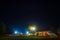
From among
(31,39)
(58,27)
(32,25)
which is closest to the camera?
(31,39)

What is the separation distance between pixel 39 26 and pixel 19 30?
376 centimetres

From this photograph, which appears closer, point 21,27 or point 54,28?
point 54,28

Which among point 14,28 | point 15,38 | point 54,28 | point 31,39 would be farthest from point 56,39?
point 14,28

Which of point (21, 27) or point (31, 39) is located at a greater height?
point (21, 27)

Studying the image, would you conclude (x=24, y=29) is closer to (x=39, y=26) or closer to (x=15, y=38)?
(x=39, y=26)

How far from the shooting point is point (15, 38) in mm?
10312

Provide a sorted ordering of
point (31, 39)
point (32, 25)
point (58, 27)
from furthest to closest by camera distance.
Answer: point (32, 25), point (58, 27), point (31, 39)

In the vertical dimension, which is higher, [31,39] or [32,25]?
[32,25]

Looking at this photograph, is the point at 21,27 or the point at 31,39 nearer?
the point at 31,39

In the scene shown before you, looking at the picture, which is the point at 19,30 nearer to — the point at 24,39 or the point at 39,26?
the point at 39,26

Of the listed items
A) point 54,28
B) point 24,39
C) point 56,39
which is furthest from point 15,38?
point 54,28

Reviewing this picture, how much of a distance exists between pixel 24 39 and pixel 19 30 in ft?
53.5

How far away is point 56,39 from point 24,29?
1644cm

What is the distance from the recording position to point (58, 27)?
24109mm
